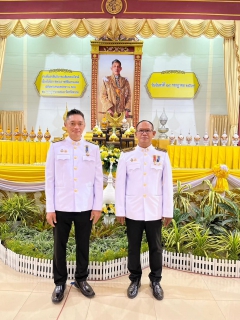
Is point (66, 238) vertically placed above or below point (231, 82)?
below

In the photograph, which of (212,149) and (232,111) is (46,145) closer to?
(212,149)

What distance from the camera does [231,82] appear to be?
280 inches

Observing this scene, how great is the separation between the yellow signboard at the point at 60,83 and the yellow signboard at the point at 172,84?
1.96 m

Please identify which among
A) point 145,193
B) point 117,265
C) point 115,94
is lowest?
point 117,265

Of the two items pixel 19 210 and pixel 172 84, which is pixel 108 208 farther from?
pixel 172 84

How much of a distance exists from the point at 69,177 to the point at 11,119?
6.43m

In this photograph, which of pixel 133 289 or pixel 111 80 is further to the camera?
pixel 111 80

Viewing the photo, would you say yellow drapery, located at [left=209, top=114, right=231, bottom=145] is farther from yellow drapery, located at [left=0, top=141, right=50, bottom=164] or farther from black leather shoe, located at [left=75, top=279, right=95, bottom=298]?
black leather shoe, located at [left=75, top=279, right=95, bottom=298]

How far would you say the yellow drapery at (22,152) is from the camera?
561 cm

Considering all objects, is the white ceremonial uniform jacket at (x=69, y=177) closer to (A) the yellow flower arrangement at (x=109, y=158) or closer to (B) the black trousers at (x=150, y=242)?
(B) the black trousers at (x=150, y=242)

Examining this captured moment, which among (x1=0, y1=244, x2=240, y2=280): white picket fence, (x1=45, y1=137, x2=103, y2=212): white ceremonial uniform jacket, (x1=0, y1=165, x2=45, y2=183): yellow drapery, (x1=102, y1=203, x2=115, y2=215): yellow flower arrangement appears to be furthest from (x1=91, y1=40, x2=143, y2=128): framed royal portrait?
(x1=45, y1=137, x2=103, y2=212): white ceremonial uniform jacket

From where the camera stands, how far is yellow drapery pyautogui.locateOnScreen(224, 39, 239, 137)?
275 inches

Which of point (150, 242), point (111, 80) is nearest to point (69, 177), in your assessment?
point (150, 242)

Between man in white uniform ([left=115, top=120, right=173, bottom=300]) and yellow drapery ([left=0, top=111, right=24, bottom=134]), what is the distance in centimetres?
637
